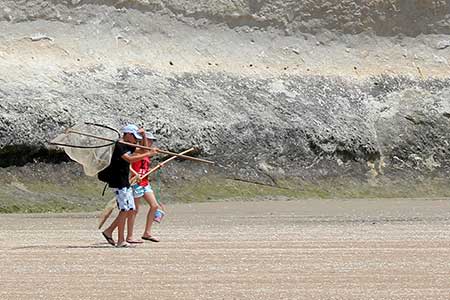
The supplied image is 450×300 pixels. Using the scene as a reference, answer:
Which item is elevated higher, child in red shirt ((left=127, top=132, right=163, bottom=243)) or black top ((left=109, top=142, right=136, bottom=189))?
black top ((left=109, top=142, right=136, bottom=189))

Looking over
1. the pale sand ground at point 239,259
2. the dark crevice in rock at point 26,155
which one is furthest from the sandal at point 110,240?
the dark crevice in rock at point 26,155

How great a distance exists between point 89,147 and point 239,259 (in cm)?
332

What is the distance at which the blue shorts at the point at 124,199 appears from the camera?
13453mm

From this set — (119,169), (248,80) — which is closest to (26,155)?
(248,80)

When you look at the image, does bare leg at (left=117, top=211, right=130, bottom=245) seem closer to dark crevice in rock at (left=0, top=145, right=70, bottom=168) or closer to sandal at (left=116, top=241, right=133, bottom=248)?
sandal at (left=116, top=241, right=133, bottom=248)

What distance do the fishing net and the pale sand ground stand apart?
965 mm

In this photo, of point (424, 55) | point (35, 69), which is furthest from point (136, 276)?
point (424, 55)

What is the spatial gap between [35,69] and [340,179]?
7.44 meters

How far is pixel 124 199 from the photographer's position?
13.5 metres

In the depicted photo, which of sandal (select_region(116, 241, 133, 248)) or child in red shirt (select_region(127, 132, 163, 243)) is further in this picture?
child in red shirt (select_region(127, 132, 163, 243))

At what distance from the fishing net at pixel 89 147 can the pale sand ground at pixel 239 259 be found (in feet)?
3.17

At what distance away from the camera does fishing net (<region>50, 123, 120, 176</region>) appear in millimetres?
13789

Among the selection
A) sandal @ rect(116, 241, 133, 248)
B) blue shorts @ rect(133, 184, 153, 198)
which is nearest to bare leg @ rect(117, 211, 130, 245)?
sandal @ rect(116, 241, 133, 248)

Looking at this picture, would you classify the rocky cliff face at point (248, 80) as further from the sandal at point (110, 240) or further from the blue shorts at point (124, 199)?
the blue shorts at point (124, 199)
